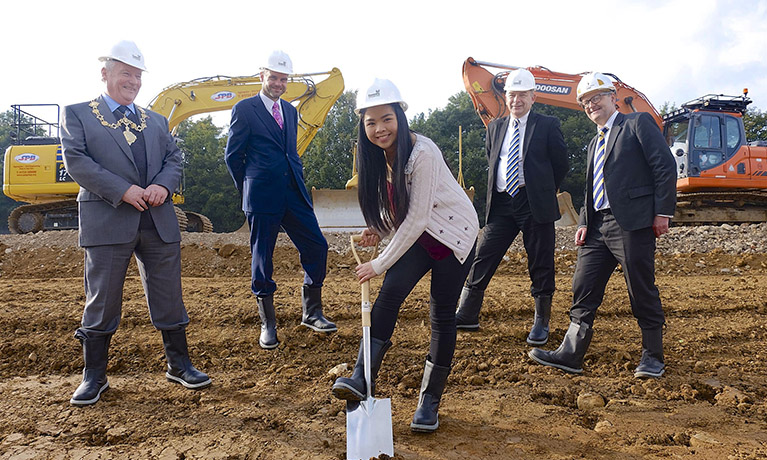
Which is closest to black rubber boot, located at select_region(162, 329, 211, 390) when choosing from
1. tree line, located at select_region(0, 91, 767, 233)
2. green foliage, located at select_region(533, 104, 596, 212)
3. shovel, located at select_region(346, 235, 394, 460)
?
shovel, located at select_region(346, 235, 394, 460)

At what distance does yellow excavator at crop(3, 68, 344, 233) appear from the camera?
38.3 feet

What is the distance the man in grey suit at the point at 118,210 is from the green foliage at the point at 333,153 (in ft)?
74.3

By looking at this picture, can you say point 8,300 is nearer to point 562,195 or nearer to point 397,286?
point 397,286

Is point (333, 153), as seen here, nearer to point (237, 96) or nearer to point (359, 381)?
point (237, 96)

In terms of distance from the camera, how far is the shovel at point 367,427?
7.50ft

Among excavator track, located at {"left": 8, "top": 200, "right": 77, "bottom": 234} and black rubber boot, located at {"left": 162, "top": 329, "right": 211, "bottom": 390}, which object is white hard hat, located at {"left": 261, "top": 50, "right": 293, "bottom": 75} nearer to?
black rubber boot, located at {"left": 162, "top": 329, "right": 211, "bottom": 390}

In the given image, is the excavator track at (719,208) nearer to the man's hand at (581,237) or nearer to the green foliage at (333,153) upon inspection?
the man's hand at (581,237)

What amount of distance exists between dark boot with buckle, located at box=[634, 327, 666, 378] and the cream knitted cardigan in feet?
5.59

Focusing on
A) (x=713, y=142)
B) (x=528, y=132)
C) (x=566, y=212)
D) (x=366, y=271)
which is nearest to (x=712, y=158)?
(x=713, y=142)

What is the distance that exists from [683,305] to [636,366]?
2.12 m

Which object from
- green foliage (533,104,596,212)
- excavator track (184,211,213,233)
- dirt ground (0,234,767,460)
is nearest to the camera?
dirt ground (0,234,767,460)

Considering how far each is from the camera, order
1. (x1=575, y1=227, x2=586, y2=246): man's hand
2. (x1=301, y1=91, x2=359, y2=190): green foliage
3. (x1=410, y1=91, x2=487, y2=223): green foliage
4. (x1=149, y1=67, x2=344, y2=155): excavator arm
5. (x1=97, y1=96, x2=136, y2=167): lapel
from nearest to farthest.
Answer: (x1=97, y1=96, x2=136, y2=167): lapel, (x1=575, y1=227, x2=586, y2=246): man's hand, (x1=149, y1=67, x2=344, y2=155): excavator arm, (x1=410, y1=91, x2=487, y2=223): green foliage, (x1=301, y1=91, x2=359, y2=190): green foliage

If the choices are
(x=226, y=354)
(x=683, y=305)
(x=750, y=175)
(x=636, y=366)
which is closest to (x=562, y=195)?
(x=750, y=175)

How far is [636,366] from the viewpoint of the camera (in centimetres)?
354
